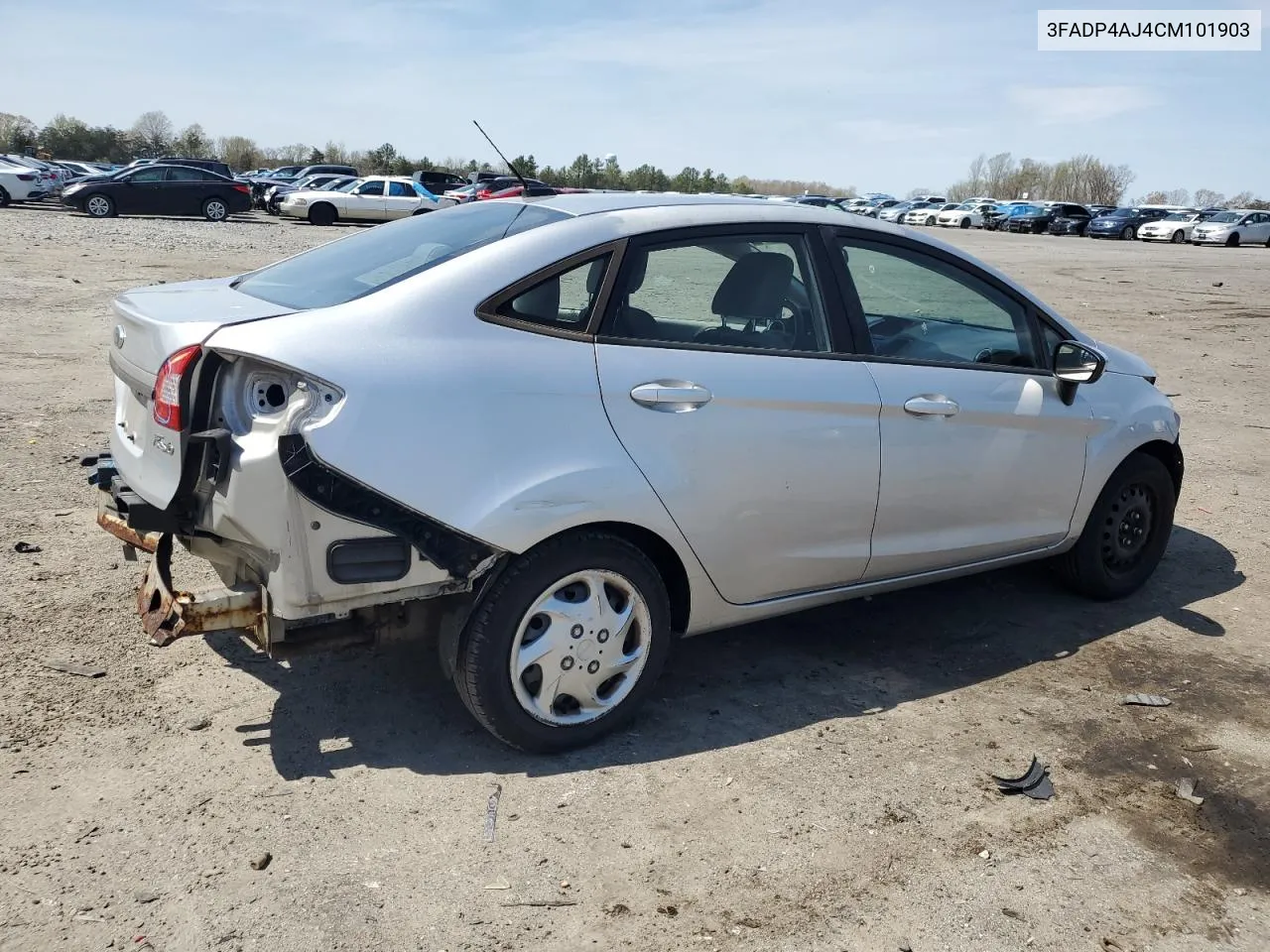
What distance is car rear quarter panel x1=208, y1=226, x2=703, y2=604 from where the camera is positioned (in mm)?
3199

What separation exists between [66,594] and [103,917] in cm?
225

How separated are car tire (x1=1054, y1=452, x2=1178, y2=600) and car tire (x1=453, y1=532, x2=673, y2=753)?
7.95 feet

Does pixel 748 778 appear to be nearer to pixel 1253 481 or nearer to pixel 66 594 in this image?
pixel 66 594

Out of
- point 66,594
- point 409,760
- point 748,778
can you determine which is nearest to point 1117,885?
point 748,778

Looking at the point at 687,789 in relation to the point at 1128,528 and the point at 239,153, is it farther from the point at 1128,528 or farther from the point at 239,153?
the point at 239,153

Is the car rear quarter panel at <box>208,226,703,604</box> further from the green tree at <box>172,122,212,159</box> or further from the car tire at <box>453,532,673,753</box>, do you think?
the green tree at <box>172,122,212,159</box>

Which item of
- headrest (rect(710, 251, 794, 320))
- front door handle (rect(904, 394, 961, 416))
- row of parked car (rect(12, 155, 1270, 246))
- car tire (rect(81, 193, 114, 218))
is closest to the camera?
headrest (rect(710, 251, 794, 320))

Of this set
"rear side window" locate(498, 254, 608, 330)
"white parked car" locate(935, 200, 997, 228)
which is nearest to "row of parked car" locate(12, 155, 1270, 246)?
"white parked car" locate(935, 200, 997, 228)

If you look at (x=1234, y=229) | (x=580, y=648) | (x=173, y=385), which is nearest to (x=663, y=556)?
(x=580, y=648)

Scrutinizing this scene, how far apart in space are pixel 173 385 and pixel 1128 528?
14.0 feet

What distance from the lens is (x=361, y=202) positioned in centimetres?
3272

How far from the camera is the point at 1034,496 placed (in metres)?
4.77

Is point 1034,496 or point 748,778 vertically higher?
point 1034,496

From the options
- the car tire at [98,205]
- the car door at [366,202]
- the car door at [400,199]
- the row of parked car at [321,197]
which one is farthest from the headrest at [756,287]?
the car door at [366,202]
